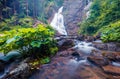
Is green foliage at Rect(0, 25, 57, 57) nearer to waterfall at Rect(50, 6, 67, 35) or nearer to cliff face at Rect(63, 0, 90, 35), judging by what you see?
cliff face at Rect(63, 0, 90, 35)

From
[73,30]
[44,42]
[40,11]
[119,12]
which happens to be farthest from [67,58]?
[40,11]

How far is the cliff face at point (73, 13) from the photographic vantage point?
33469mm

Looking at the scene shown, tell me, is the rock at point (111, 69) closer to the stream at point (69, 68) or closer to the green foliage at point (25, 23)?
the stream at point (69, 68)

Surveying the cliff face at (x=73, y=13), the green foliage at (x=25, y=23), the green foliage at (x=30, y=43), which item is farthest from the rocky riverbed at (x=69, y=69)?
the cliff face at (x=73, y=13)

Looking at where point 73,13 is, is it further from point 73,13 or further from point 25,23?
point 25,23

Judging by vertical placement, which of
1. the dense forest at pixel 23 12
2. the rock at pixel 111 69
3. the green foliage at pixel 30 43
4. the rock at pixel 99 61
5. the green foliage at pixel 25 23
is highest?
the dense forest at pixel 23 12

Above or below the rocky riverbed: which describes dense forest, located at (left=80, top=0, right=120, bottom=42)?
above

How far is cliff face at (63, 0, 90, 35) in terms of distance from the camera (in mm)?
33469

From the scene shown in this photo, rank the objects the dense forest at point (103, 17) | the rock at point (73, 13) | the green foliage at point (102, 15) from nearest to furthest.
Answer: the dense forest at point (103, 17) < the green foliage at point (102, 15) < the rock at point (73, 13)

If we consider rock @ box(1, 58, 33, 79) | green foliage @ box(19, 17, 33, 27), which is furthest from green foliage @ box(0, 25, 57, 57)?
green foliage @ box(19, 17, 33, 27)

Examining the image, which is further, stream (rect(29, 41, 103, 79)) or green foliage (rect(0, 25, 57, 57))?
green foliage (rect(0, 25, 57, 57))

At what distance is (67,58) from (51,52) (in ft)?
2.97

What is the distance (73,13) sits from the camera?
126 feet

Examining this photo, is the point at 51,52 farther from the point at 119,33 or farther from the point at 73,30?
the point at 73,30
